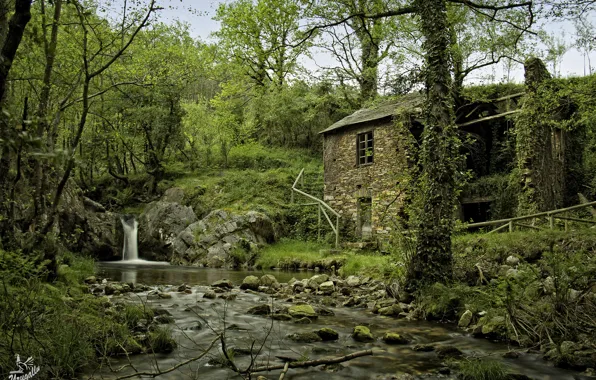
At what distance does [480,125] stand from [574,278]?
17699mm

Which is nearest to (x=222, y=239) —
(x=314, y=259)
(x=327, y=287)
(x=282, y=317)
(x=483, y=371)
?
(x=314, y=259)

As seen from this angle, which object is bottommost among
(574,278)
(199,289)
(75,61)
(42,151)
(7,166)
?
(199,289)

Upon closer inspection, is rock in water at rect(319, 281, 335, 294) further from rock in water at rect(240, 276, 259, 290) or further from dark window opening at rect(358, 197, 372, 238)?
dark window opening at rect(358, 197, 372, 238)

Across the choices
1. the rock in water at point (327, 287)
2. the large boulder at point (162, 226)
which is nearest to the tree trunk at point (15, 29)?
the rock in water at point (327, 287)

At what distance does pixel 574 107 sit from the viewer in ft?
61.1

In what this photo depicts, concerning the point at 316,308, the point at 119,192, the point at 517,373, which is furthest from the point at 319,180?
the point at 517,373

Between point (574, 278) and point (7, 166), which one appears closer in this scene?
point (574, 278)

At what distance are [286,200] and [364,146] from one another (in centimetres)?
564

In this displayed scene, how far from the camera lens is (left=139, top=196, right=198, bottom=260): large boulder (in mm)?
21741

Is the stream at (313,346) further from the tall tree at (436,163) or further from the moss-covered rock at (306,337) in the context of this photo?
the tall tree at (436,163)

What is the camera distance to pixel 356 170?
21266 mm

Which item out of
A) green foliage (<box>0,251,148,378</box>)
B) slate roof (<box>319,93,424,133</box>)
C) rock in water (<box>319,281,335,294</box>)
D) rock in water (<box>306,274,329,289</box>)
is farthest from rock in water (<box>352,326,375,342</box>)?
slate roof (<box>319,93,424,133</box>)

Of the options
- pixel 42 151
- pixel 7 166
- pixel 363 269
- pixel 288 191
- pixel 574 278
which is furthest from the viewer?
pixel 288 191

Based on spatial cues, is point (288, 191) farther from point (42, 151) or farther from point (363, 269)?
point (42, 151)
